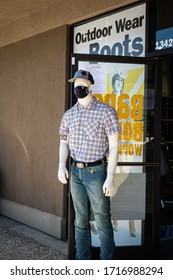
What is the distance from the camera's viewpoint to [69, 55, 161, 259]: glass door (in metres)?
5.04

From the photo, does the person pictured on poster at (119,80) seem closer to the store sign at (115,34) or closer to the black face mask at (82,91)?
the store sign at (115,34)

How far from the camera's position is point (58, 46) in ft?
21.1

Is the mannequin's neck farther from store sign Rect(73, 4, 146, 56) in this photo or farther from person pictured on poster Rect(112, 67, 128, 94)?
store sign Rect(73, 4, 146, 56)

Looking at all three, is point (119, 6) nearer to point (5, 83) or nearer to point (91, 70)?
point (91, 70)

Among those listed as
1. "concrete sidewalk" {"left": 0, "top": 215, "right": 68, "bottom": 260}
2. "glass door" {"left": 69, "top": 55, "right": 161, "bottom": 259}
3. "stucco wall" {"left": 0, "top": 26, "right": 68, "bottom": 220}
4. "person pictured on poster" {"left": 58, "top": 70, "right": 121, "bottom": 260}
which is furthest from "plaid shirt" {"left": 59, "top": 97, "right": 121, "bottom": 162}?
"stucco wall" {"left": 0, "top": 26, "right": 68, "bottom": 220}

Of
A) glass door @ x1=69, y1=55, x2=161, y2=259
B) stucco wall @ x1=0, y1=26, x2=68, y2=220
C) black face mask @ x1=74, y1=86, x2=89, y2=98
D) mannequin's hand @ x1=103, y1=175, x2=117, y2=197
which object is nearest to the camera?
mannequin's hand @ x1=103, y1=175, x2=117, y2=197

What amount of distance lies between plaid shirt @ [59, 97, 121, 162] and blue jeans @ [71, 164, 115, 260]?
0.14m

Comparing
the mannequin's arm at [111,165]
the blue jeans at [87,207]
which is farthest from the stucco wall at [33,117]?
the mannequin's arm at [111,165]

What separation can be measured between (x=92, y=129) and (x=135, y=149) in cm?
122

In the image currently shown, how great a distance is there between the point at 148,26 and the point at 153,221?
221 cm

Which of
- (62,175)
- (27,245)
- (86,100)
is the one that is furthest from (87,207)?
(27,245)

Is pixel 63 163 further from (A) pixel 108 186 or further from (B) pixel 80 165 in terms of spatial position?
(A) pixel 108 186

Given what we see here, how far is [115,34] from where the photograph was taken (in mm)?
5750

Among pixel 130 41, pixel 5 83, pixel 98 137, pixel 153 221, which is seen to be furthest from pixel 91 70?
pixel 5 83
